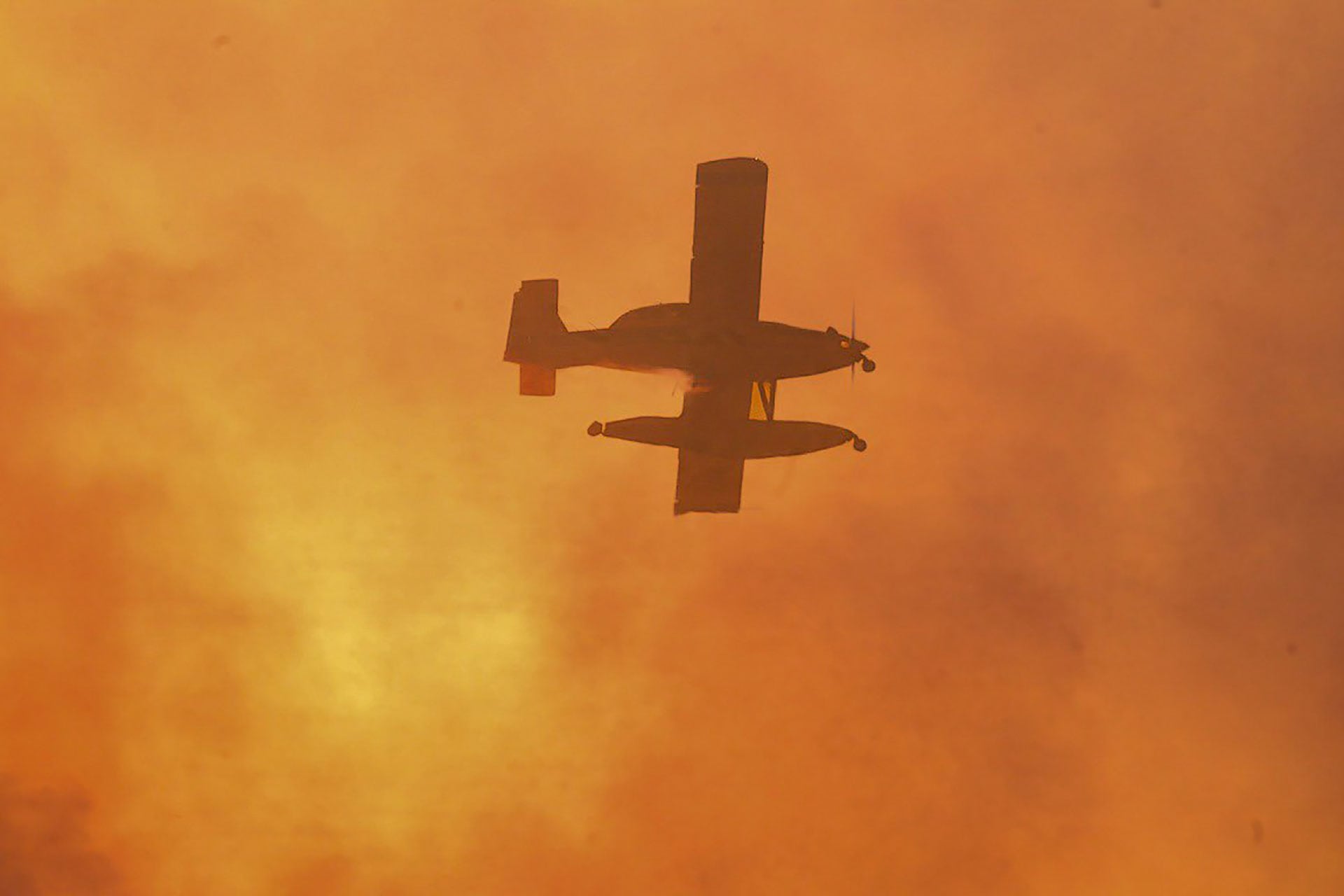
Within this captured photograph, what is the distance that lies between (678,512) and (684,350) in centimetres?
534

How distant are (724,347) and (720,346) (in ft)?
0.31

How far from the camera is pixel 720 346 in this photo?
157 feet

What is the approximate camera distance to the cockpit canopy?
47906 mm

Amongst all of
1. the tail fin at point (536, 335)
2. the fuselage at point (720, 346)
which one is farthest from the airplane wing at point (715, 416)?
the tail fin at point (536, 335)

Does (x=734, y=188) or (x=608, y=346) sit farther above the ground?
(x=734, y=188)

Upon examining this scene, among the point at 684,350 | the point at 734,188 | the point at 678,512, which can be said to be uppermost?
the point at 734,188

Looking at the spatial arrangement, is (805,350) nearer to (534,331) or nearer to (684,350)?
(684,350)

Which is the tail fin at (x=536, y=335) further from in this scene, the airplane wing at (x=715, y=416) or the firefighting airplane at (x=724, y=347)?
the airplane wing at (x=715, y=416)

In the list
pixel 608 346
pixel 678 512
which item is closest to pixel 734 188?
pixel 608 346

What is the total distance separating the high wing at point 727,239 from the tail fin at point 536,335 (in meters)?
4.48

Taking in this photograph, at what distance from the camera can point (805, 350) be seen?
1893 inches

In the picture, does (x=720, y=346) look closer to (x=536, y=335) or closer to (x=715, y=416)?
(x=715, y=416)

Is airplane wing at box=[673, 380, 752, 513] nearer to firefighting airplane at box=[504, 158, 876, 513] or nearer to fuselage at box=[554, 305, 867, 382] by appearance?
firefighting airplane at box=[504, 158, 876, 513]

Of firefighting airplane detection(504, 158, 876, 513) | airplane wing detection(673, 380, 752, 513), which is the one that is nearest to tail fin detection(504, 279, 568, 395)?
firefighting airplane detection(504, 158, 876, 513)
